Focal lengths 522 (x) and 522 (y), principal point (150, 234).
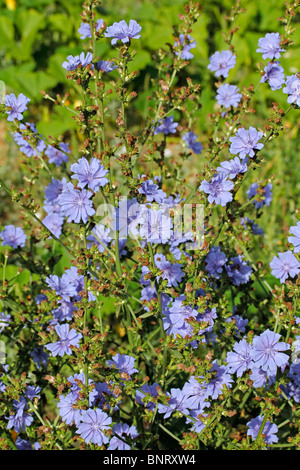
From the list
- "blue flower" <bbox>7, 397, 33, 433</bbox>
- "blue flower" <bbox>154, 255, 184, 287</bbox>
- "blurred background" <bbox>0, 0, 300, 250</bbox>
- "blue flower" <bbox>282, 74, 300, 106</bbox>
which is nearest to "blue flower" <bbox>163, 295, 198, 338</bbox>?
"blue flower" <bbox>154, 255, 184, 287</bbox>

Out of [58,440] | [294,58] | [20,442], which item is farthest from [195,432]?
[294,58]

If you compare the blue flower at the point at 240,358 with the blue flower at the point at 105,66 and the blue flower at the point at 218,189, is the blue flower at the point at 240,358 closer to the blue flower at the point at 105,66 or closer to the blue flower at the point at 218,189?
the blue flower at the point at 218,189

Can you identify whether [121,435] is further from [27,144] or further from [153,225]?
[27,144]

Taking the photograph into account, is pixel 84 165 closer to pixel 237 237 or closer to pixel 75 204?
pixel 75 204

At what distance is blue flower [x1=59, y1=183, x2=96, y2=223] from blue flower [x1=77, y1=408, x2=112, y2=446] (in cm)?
65

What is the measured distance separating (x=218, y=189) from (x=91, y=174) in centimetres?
44

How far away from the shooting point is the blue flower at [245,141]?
1795 mm

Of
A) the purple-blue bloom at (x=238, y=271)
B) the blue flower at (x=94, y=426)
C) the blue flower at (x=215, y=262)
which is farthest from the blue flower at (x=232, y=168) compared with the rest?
the blue flower at (x=94, y=426)

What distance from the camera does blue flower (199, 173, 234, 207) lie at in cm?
177

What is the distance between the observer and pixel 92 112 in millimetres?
1822

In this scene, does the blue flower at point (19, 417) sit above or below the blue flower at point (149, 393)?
below

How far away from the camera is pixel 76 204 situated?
1770mm

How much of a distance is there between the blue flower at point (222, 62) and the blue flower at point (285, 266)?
84cm

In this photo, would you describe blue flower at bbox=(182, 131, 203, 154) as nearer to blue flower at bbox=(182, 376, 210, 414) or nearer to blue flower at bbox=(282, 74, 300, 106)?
blue flower at bbox=(282, 74, 300, 106)
